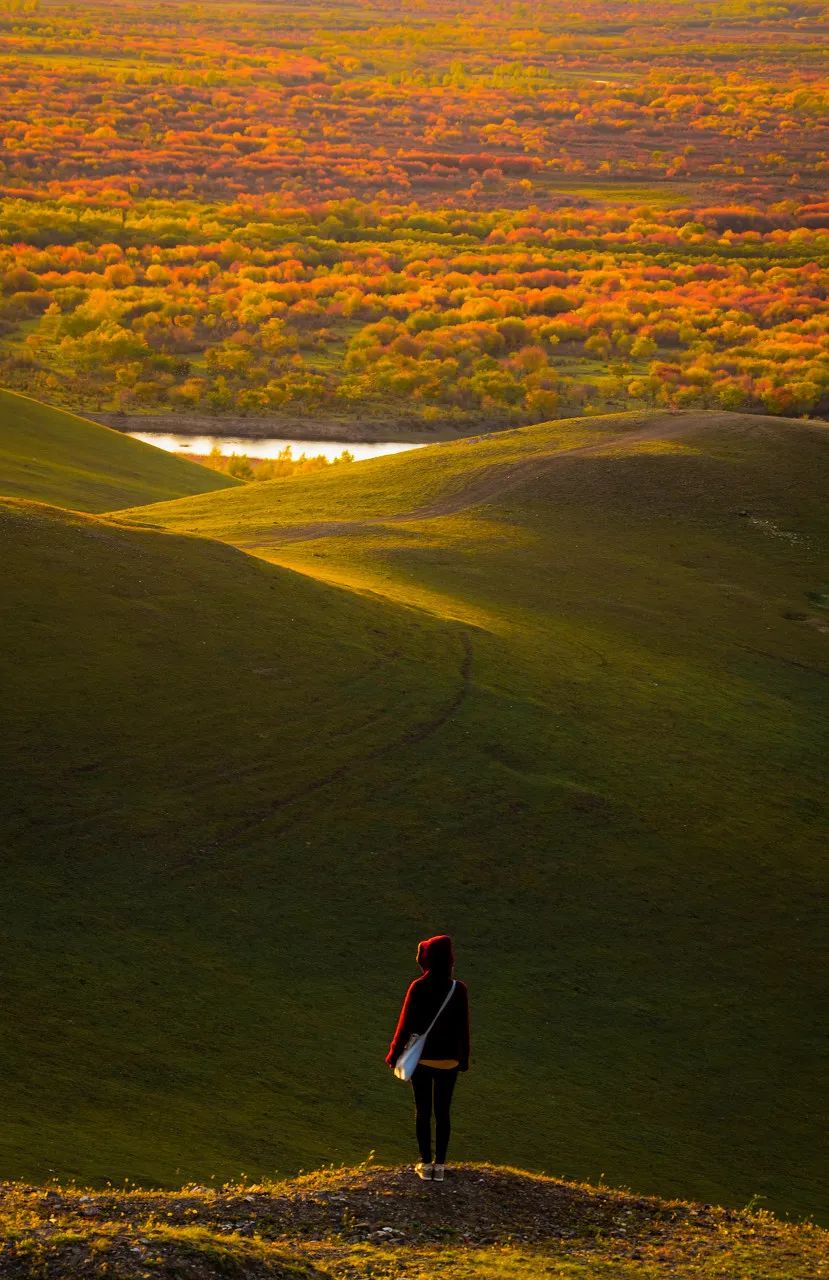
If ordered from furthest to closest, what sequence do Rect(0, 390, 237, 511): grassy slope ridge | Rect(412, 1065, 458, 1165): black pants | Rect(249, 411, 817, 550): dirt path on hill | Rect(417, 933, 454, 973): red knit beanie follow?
1. Rect(0, 390, 237, 511): grassy slope ridge
2. Rect(249, 411, 817, 550): dirt path on hill
3. Rect(412, 1065, 458, 1165): black pants
4. Rect(417, 933, 454, 973): red knit beanie

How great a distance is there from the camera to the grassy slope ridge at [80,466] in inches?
2125

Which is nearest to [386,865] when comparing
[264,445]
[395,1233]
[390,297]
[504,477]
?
[395,1233]

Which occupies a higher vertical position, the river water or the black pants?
the river water

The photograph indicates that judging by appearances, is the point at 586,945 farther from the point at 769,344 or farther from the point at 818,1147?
the point at 769,344

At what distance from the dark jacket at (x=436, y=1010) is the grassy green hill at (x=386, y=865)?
472cm

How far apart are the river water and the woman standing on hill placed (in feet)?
262

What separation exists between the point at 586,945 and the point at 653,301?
119435mm

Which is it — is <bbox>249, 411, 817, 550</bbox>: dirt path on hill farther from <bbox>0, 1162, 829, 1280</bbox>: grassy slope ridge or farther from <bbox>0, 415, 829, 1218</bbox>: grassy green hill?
<bbox>0, 1162, 829, 1280</bbox>: grassy slope ridge

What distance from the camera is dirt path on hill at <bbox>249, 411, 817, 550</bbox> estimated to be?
156ft

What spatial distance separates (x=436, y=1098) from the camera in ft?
43.5

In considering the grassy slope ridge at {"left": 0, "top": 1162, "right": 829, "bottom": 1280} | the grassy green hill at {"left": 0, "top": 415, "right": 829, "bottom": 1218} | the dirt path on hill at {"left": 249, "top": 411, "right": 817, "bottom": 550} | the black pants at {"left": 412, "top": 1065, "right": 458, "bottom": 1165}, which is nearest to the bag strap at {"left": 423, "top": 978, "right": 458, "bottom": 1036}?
the black pants at {"left": 412, "top": 1065, "right": 458, "bottom": 1165}

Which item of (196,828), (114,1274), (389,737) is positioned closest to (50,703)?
(196,828)

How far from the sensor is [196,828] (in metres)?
24.7

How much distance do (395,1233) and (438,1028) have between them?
1.80 m
